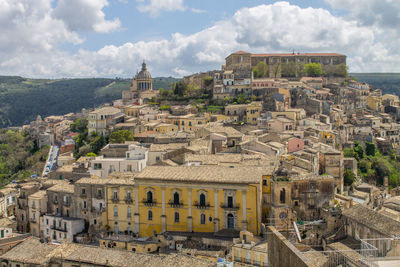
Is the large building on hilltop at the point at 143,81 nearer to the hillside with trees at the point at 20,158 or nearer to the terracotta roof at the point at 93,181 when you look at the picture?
the hillside with trees at the point at 20,158

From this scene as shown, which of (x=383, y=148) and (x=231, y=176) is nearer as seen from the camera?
(x=231, y=176)

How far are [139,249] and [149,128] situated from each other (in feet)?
108

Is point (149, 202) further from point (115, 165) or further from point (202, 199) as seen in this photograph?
point (115, 165)

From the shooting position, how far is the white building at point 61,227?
3994cm

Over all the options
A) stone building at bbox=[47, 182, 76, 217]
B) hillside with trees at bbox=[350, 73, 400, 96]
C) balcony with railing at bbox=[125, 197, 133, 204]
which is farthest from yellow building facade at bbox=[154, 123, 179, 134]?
hillside with trees at bbox=[350, 73, 400, 96]

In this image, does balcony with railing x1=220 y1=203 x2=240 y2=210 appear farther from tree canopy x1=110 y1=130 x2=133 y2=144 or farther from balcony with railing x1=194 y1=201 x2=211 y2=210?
tree canopy x1=110 y1=130 x2=133 y2=144

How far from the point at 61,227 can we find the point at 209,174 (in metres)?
15.2

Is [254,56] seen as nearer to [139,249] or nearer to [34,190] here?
[34,190]

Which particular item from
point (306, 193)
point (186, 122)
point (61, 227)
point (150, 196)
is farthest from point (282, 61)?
point (61, 227)

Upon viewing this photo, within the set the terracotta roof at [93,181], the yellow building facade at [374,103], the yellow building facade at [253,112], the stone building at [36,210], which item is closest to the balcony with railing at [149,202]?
the terracotta roof at [93,181]

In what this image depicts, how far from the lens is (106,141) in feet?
219

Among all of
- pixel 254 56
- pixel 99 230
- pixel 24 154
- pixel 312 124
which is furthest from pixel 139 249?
pixel 254 56

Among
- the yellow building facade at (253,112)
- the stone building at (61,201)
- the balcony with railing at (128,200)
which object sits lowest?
the stone building at (61,201)

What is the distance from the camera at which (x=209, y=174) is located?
36031 mm
